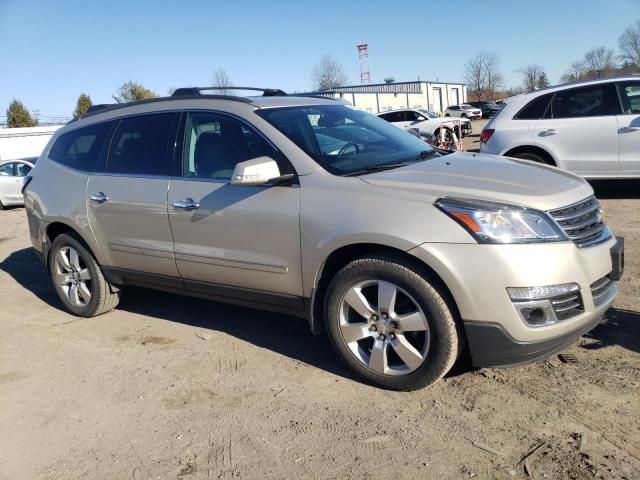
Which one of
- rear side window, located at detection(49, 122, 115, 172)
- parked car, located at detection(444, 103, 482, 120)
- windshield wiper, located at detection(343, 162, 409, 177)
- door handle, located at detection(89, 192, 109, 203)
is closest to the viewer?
windshield wiper, located at detection(343, 162, 409, 177)

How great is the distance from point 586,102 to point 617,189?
173 centimetres

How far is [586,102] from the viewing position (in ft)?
25.2

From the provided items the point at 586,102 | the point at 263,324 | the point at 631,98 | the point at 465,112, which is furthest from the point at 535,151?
the point at 465,112

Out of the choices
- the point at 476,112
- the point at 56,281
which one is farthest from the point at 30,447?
the point at 476,112

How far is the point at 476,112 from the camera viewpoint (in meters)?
47.8

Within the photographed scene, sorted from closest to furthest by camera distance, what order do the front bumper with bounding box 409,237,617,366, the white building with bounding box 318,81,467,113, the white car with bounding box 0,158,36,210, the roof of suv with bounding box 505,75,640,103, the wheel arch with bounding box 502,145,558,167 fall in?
1. the front bumper with bounding box 409,237,617,366
2. the roof of suv with bounding box 505,75,640,103
3. the wheel arch with bounding box 502,145,558,167
4. the white car with bounding box 0,158,36,210
5. the white building with bounding box 318,81,467,113

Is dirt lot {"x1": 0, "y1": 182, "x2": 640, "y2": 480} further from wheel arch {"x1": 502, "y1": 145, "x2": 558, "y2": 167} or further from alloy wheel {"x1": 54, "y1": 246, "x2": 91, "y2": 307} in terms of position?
wheel arch {"x1": 502, "y1": 145, "x2": 558, "y2": 167}

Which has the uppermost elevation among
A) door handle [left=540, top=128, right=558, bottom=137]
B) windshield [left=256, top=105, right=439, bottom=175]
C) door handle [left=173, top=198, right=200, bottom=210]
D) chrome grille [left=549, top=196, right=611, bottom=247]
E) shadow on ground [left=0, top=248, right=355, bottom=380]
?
windshield [left=256, top=105, right=439, bottom=175]

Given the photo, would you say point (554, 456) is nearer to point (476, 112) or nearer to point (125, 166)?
point (125, 166)

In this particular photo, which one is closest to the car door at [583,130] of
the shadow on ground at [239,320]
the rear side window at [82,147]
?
the shadow on ground at [239,320]

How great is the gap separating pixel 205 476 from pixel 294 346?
4.84 ft

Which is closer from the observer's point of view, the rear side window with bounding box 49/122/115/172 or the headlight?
the headlight

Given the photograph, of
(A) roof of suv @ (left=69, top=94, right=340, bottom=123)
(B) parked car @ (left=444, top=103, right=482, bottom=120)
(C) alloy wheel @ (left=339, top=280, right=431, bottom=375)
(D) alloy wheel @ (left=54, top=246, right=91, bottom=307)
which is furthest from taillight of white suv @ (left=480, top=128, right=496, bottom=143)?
(B) parked car @ (left=444, top=103, right=482, bottom=120)

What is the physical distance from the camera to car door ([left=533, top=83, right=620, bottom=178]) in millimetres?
7516
